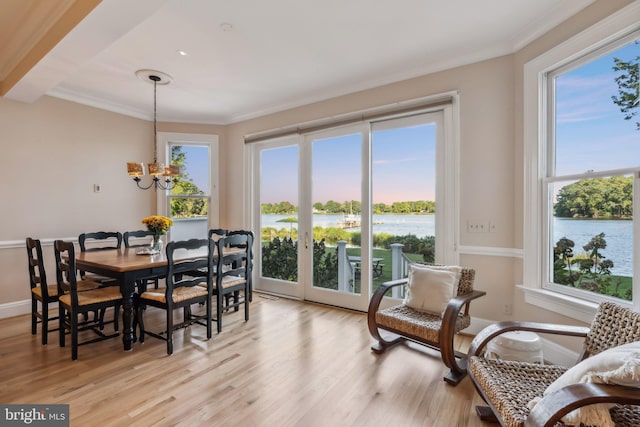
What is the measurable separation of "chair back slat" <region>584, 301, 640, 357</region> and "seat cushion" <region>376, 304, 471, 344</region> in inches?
34.1

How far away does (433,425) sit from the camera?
1.81m

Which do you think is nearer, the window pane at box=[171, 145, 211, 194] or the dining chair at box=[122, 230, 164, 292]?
the dining chair at box=[122, 230, 164, 292]

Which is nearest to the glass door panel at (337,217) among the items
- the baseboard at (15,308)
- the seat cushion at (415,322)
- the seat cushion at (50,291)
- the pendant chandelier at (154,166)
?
the seat cushion at (415,322)

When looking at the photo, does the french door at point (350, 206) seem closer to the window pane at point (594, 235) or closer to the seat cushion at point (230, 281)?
the window pane at point (594, 235)

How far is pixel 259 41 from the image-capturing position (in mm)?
2812

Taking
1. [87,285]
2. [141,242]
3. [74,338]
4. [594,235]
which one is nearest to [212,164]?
[141,242]

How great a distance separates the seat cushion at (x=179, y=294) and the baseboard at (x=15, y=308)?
6.64 feet

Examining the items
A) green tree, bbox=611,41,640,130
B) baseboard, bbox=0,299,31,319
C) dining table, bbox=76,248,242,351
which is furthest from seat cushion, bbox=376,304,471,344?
baseboard, bbox=0,299,31,319

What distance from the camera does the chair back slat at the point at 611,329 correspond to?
1532 mm

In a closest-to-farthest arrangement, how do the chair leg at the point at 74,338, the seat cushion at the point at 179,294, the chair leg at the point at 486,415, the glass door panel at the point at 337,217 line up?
1. the chair leg at the point at 486,415
2. the chair leg at the point at 74,338
3. the seat cushion at the point at 179,294
4. the glass door panel at the point at 337,217

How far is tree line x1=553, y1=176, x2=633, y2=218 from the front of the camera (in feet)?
6.75

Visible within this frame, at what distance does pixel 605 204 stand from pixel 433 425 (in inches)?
74.9

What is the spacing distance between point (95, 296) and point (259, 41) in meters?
2.70

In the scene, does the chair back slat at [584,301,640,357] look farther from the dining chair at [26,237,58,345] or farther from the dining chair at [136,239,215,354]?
the dining chair at [26,237,58,345]
